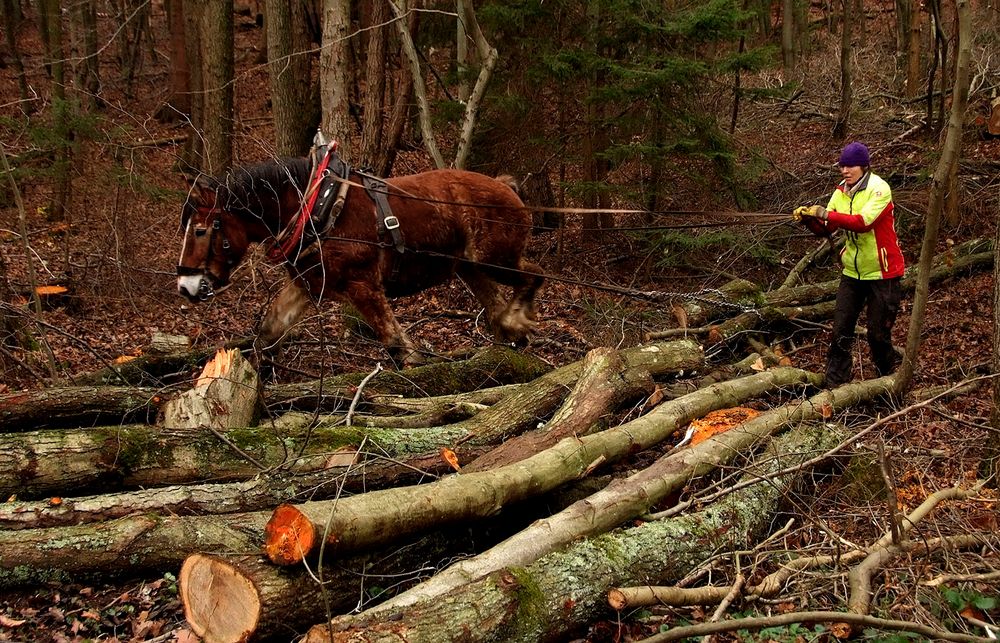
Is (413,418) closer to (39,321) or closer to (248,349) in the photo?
(248,349)

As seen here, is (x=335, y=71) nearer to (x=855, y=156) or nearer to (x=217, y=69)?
(x=217, y=69)

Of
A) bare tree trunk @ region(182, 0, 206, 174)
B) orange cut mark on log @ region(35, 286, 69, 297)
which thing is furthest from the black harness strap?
bare tree trunk @ region(182, 0, 206, 174)

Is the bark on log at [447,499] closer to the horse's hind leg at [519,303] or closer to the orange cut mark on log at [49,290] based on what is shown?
the horse's hind leg at [519,303]

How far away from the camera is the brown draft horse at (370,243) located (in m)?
6.44

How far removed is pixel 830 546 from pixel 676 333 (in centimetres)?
368

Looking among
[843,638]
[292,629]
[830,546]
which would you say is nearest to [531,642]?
[292,629]

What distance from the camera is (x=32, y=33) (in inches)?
983

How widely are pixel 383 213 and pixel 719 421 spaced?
3471 millimetres

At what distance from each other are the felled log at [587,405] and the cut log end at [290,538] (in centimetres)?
137

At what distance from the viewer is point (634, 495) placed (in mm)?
4250

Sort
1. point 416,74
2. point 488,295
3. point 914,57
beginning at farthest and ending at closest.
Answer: point 914,57 < point 416,74 < point 488,295

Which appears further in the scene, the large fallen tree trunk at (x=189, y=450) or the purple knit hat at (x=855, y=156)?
the purple knit hat at (x=855, y=156)

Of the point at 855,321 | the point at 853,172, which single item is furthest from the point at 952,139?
the point at 855,321

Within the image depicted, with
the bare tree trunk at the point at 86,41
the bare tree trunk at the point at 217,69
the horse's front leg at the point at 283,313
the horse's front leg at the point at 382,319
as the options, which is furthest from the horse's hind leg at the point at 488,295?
the bare tree trunk at the point at 86,41
